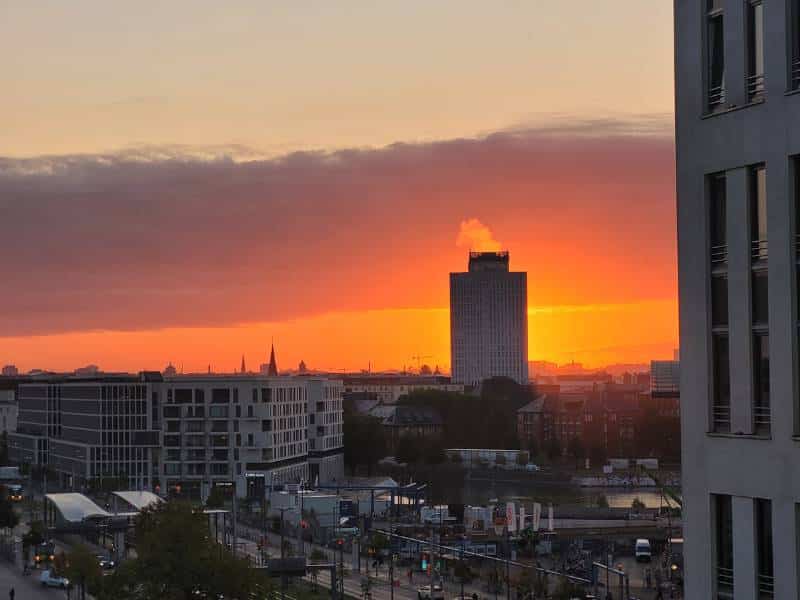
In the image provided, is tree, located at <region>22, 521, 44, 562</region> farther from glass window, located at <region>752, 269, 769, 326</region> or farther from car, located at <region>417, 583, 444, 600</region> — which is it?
glass window, located at <region>752, 269, 769, 326</region>

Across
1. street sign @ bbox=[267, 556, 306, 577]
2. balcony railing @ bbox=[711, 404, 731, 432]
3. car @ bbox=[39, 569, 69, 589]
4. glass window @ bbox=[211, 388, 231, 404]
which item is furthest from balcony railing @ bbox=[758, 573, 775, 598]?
glass window @ bbox=[211, 388, 231, 404]

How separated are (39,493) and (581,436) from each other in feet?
216

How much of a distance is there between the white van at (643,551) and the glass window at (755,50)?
47.0 meters

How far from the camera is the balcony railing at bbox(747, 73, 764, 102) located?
1219 centimetres

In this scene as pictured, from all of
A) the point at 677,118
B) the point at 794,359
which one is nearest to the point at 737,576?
the point at 794,359

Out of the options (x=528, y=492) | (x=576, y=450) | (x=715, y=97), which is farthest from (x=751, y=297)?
(x=576, y=450)

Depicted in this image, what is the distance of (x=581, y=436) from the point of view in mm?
145125

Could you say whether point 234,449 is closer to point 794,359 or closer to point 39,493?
point 39,493

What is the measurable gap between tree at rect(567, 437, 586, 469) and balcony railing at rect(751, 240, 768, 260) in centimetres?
11973

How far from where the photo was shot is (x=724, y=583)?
A: 12.4 metres

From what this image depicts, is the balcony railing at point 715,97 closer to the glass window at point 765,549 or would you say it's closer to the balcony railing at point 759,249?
the balcony railing at point 759,249

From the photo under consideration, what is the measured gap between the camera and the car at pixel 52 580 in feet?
169

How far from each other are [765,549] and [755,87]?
4010 millimetres

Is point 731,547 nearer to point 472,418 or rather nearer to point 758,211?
point 758,211
